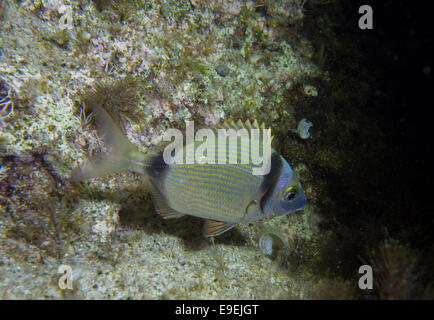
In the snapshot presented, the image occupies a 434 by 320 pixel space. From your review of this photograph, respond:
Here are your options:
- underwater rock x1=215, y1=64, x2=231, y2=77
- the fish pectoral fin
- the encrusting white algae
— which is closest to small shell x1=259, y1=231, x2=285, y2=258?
the encrusting white algae

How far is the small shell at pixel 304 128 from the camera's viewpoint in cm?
374

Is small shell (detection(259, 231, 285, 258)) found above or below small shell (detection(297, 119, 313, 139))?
below

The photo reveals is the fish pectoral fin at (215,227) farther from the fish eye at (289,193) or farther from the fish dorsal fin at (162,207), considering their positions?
the fish eye at (289,193)

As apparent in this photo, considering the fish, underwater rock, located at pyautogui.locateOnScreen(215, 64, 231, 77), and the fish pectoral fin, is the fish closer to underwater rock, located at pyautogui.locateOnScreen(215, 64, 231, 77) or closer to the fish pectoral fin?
the fish pectoral fin

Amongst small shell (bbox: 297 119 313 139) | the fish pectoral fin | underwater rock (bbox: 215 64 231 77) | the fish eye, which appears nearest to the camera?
the fish eye

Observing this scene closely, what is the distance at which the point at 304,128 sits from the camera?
12.3 feet

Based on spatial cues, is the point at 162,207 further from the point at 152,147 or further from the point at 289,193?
the point at 289,193

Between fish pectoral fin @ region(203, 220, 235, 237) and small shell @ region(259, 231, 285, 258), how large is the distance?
4.45 feet

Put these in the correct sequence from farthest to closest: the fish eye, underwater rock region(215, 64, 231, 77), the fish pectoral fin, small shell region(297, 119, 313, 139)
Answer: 1. small shell region(297, 119, 313, 139)
2. underwater rock region(215, 64, 231, 77)
3. the fish pectoral fin
4. the fish eye

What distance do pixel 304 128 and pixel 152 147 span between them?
2.32m

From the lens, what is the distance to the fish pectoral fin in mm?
2539

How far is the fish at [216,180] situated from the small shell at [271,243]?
4.63ft
